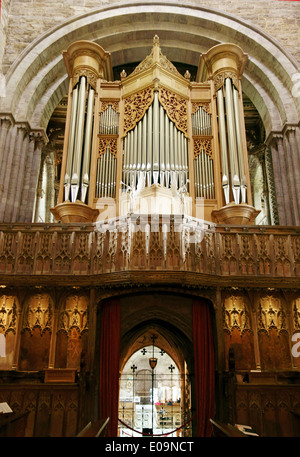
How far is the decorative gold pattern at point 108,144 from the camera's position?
39.2 feet

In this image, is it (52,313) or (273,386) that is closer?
(273,386)

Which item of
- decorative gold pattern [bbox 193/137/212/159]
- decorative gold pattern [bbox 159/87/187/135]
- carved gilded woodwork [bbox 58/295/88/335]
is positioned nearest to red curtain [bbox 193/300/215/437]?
carved gilded woodwork [bbox 58/295/88/335]

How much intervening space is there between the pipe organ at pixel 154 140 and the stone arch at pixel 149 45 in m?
1.02

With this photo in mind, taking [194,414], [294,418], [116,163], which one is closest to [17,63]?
[116,163]

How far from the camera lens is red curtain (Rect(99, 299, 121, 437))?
27.1ft

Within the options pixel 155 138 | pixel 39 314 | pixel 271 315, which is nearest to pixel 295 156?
pixel 155 138

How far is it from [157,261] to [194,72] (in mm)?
11320

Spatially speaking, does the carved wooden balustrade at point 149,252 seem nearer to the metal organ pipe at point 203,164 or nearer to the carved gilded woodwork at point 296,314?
the carved gilded woodwork at point 296,314

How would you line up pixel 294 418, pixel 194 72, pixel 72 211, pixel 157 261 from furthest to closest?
pixel 194 72 < pixel 72 211 < pixel 157 261 < pixel 294 418

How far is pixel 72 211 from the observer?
1049cm

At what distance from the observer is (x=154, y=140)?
1153 centimetres

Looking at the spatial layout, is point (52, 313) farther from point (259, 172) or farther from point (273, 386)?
point (259, 172)

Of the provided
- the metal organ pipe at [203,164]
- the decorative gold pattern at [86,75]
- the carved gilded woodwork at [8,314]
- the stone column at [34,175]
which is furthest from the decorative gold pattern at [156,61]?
the carved gilded woodwork at [8,314]

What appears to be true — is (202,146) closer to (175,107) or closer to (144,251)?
(175,107)
